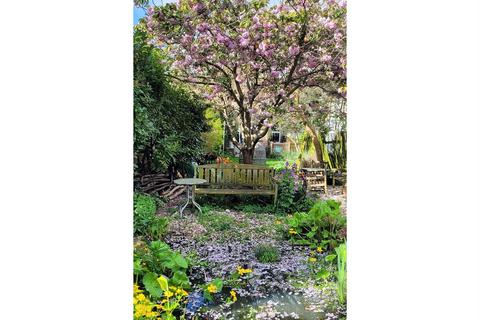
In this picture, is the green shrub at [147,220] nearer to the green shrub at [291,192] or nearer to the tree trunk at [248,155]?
the tree trunk at [248,155]

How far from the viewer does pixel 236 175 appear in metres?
2.82

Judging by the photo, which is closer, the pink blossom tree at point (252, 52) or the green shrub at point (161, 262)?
the green shrub at point (161, 262)

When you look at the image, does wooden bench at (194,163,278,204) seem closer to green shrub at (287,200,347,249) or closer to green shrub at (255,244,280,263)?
green shrub at (287,200,347,249)

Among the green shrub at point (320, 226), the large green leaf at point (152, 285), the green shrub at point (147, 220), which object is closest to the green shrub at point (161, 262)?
the large green leaf at point (152, 285)

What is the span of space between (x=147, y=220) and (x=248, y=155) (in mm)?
830

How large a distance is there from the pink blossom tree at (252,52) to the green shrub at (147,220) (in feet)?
2.41

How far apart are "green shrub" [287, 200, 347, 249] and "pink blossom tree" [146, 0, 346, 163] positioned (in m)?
0.58

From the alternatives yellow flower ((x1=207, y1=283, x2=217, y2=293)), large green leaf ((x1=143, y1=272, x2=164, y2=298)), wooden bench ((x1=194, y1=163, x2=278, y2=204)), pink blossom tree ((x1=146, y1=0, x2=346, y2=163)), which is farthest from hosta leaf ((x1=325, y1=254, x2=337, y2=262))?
large green leaf ((x1=143, y1=272, x2=164, y2=298))

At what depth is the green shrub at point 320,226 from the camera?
2.61m

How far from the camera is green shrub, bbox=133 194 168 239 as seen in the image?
254 centimetres
